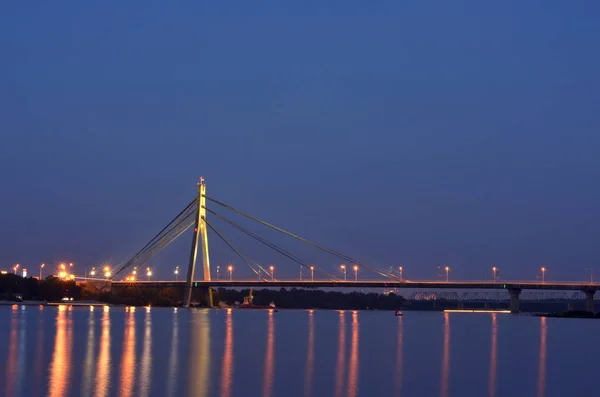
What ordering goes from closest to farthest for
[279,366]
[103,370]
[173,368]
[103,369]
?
[103,370] → [103,369] → [173,368] → [279,366]

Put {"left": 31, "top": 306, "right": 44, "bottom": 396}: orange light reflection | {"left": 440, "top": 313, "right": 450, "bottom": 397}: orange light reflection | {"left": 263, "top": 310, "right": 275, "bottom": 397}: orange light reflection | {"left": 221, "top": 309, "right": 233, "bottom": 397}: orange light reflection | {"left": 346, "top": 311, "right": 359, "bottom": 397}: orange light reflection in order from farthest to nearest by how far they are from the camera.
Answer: {"left": 440, "top": 313, "right": 450, "bottom": 397}: orange light reflection → {"left": 346, "top": 311, "right": 359, "bottom": 397}: orange light reflection → {"left": 263, "top": 310, "right": 275, "bottom": 397}: orange light reflection → {"left": 221, "top": 309, "right": 233, "bottom": 397}: orange light reflection → {"left": 31, "top": 306, "right": 44, "bottom": 396}: orange light reflection

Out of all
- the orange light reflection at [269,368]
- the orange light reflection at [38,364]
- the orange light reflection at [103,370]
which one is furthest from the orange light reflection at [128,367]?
the orange light reflection at [269,368]

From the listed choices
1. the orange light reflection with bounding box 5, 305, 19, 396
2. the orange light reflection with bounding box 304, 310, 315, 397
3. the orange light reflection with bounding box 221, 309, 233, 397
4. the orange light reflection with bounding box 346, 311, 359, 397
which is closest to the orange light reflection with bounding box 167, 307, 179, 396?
the orange light reflection with bounding box 221, 309, 233, 397

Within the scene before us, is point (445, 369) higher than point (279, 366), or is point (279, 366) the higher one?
point (445, 369)

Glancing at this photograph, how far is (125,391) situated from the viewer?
20.1m

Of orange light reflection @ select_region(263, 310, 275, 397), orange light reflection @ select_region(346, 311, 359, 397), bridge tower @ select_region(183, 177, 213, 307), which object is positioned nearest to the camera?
orange light reflection @ select_region(263, 310, 275, 397)

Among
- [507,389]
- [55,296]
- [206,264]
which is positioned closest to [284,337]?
[507,389]

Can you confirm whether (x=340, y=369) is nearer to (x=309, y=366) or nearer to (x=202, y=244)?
(x=309, y=366)

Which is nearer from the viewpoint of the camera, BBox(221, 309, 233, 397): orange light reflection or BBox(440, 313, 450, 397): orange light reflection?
BBox(221, 309, 233, 397): orange light reflection

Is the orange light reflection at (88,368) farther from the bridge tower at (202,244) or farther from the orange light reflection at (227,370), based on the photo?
the bridge tower at (202,244)

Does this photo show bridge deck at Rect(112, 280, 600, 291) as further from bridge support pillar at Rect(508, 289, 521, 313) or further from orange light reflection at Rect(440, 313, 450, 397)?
orange light reflection at Rect(440, 313, 450, 397)

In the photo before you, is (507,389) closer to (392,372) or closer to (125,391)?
(392,372)

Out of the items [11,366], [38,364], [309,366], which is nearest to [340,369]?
[309,366]

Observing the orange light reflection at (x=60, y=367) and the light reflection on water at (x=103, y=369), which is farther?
the light reflection on water at (x=103, y=369)
